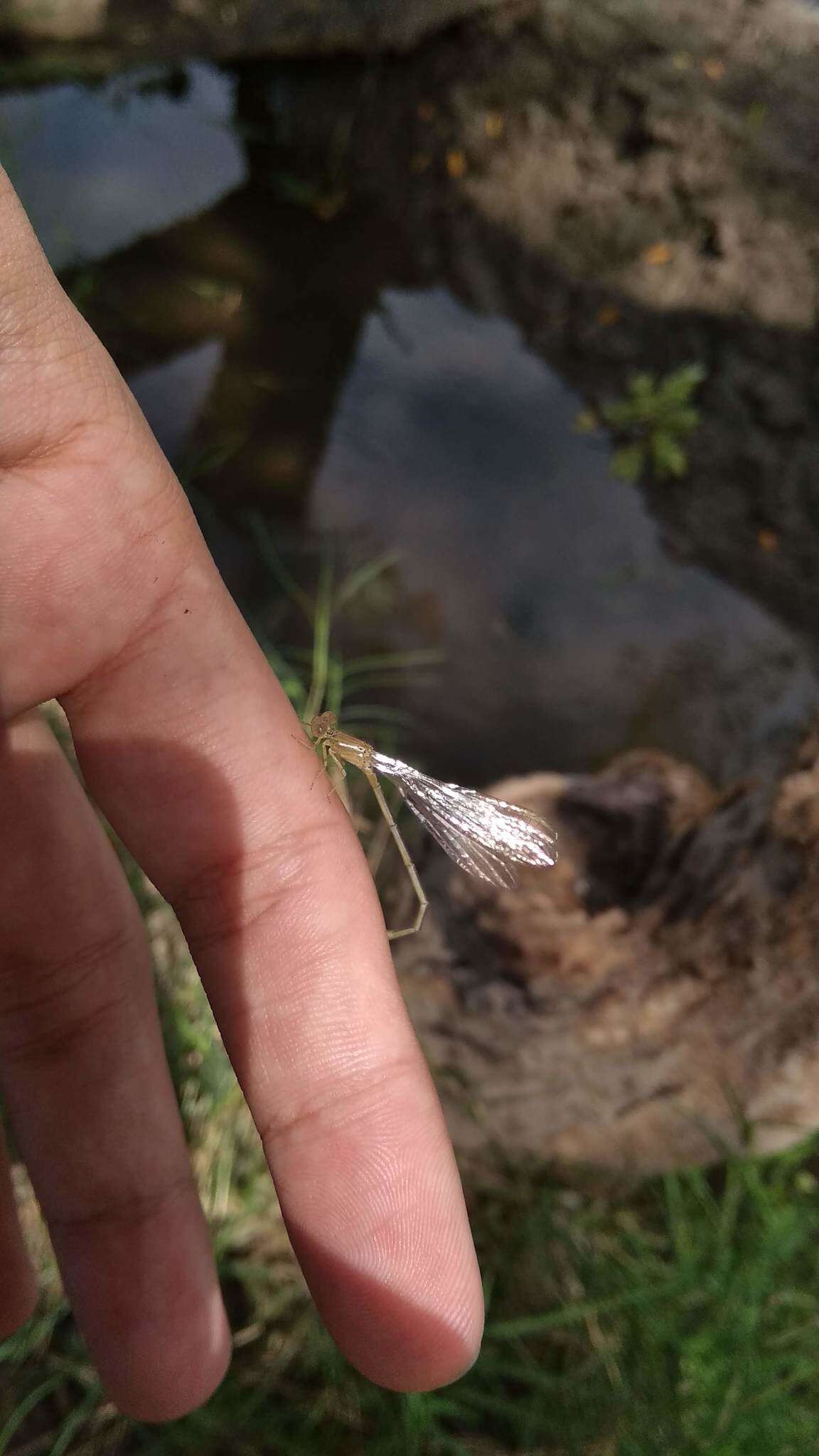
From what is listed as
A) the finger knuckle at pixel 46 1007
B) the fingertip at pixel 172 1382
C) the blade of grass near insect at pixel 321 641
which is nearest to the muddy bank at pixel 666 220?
the blade of grass near insect at pixel 321 641

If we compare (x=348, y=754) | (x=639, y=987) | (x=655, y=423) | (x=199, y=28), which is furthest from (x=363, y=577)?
(x=199, y=28)

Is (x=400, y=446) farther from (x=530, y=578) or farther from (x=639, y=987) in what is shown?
(x=639, y=987)

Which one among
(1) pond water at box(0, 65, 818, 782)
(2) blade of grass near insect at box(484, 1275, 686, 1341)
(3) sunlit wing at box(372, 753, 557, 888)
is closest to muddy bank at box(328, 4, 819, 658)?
(1) pond water at box(0, 65, 818, 782)

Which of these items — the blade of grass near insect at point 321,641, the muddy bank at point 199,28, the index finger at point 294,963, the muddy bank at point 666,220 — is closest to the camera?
the index finger at point 294,963

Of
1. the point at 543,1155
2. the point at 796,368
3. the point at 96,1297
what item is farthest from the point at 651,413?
the point at 96,1297

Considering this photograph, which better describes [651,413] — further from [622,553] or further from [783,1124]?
[783,1124]

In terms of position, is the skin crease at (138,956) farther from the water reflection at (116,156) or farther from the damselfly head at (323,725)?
the water reflection at (116,156)
